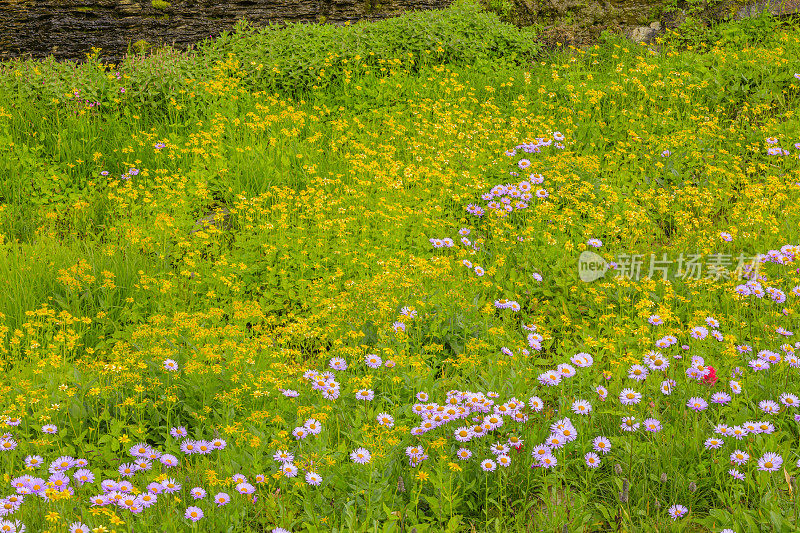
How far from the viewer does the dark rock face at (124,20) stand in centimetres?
787

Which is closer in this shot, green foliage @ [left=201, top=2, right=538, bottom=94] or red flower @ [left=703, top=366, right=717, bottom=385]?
red flower @ [left=703, top=366, right=717, bottom=385]

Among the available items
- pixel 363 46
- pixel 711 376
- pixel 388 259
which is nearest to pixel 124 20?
pixel 363 46

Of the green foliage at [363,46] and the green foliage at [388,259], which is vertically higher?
the green foliage at [363,46]

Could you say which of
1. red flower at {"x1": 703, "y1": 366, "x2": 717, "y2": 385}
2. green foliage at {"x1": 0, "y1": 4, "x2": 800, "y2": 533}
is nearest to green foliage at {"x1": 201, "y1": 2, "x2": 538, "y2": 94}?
green foliage at {"x1": 0, "y1": 4, "x2": 800, "y2": 533}

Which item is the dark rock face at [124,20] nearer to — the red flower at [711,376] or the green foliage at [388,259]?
the green foliage at [388,259]

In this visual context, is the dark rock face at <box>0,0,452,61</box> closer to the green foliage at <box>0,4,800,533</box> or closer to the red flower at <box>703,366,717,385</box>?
the green foliage at <box>0,4,800,533</box>

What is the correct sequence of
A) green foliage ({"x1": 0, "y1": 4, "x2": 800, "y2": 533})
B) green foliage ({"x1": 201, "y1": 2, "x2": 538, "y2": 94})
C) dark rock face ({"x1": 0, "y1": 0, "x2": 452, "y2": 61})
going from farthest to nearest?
dark rock face ({"x1": 0, "y1": 0, "x2": 452, "y2": 61}), green foliage ({"x1": 201, "y1": 2, "x2": 538, "y2": 94}), green foliage ({"x1": 0, "y1": 4, "x2": 800, "y2": 533})

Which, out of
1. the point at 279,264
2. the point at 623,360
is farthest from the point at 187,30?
the point at 623,360

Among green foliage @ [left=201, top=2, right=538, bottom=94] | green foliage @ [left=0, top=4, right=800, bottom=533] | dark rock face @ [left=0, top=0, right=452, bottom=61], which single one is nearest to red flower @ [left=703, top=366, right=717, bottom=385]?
green foliage @ [left=0, top=4, right=800, bottom=533]

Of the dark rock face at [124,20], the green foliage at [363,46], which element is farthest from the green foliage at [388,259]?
the dark rock face at [124,20]

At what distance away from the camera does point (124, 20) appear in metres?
8.26

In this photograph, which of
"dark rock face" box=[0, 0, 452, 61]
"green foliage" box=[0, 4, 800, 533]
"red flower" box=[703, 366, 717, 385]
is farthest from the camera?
"dark rock face" box=[0, 0, 452, 61]

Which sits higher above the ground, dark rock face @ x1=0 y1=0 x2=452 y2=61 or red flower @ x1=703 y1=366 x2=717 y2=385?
dark rock face @ x1=0 y1=0 x2=452 y2=61

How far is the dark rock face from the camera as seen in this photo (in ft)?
25.8
